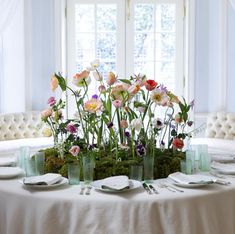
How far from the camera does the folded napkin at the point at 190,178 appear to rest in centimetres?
229

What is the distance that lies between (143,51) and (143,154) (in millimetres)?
3564

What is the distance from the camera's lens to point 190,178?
2.37m

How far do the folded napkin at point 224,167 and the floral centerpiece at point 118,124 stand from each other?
22 cm

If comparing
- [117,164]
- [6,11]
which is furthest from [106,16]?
[117,164]

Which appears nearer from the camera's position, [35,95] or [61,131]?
[61,131]

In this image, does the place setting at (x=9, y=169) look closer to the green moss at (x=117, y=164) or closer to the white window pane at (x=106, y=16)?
the green moss at (x=117, y=164)

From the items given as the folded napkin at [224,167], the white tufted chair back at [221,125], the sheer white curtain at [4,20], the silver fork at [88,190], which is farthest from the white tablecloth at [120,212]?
the sheer white curtain at [4,20]

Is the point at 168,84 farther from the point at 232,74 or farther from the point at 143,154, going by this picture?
the point at 143,154

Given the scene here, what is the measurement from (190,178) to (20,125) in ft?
11.9

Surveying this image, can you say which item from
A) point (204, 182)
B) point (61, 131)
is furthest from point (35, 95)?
point (204, 182)

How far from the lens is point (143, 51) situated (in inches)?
231

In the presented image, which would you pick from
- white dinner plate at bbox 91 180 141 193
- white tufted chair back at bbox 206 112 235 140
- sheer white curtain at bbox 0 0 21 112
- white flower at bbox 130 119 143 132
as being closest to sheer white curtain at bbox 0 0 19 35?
sheer white curtain at bbox 0 0 21 112

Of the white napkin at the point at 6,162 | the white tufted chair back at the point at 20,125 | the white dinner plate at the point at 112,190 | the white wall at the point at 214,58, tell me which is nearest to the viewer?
the white dinner plate at the point at 112,190

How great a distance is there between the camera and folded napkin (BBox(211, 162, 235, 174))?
2.60 meters
